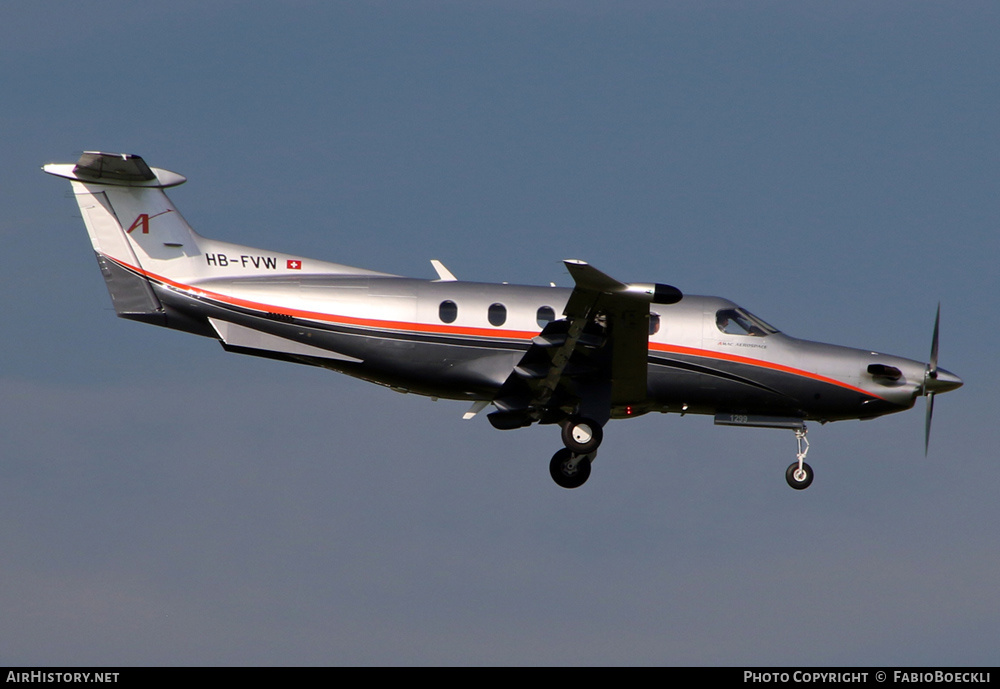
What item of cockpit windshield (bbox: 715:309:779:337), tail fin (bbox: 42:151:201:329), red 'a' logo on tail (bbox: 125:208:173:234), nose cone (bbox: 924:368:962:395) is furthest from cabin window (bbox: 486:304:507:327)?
nose cone (bbox: 924:368:962:395)

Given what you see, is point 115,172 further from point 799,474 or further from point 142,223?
point 799,474

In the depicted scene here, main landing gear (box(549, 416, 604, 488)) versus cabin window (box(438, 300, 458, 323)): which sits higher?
cabin window (box(438, 300, 458, 323))

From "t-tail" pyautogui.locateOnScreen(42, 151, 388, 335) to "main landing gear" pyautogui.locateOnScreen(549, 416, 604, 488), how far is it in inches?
206

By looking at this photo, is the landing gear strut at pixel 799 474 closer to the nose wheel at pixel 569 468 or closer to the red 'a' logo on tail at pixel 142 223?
the nose wheel at pixel 569 468

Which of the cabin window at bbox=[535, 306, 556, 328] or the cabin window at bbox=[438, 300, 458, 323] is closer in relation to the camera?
the cabin window at bbox=[438, 300, 458, 323]

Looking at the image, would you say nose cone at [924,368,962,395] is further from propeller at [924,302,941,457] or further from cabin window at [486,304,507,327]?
cabin window at [486,304,507,327]

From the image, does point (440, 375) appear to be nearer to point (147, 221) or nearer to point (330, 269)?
point (330, 269)

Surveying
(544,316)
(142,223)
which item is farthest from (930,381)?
(142,223)

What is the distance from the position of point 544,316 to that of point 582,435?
2.43 m

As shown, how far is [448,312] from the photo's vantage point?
23.2 metres

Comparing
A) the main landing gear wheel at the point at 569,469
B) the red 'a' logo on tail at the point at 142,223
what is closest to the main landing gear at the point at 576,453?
the main landing gear wheel at the point at 569,469

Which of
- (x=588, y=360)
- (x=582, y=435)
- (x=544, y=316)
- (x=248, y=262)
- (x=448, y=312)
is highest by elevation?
(x=248, y=262)

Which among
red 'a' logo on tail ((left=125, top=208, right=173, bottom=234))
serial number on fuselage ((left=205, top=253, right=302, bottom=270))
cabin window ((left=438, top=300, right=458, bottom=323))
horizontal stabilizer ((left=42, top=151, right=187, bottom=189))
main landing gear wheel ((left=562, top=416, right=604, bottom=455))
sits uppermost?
horizontal stabilizer ((left=42, top=151, right=187, bottom=189))

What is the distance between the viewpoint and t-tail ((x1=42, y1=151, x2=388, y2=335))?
77.2ft
